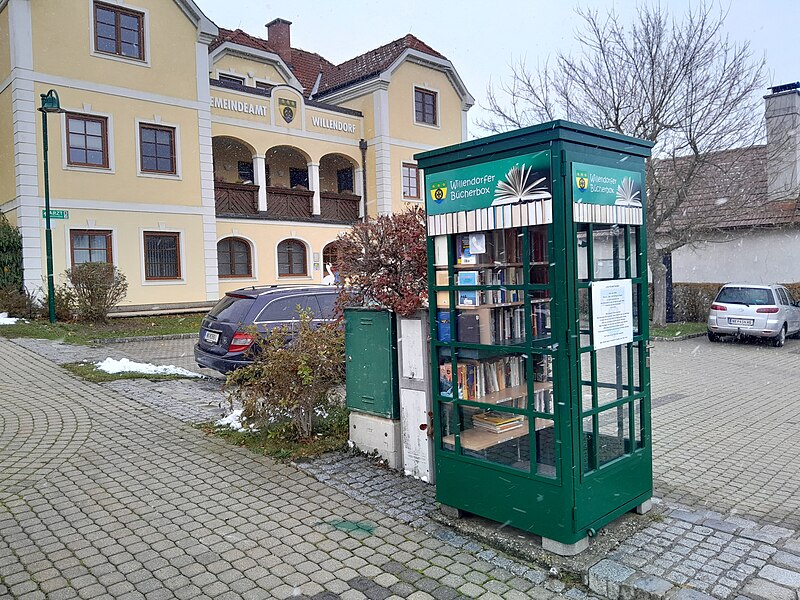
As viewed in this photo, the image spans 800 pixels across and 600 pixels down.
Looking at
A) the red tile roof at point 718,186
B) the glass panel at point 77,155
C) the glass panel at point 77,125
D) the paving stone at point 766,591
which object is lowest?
the paving stone at point 766,591

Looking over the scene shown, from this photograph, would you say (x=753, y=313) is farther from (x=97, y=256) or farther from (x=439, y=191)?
(x=97, y=256)

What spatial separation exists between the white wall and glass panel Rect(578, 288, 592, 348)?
57.6ft

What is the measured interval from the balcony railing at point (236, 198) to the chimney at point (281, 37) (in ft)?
32.4

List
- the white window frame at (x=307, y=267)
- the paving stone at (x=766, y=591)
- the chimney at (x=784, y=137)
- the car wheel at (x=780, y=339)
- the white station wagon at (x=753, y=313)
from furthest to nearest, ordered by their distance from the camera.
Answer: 1. the white window frame at (x=307, y=267)
2. the chimney at (x=784, y=137)
3. the car wheel at (x=780, y=339)
4. the white station wagon at (x=753, y=313)
5. the paving stone at (x=766, y=591)

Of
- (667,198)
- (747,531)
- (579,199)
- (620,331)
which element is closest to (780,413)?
(747,531)

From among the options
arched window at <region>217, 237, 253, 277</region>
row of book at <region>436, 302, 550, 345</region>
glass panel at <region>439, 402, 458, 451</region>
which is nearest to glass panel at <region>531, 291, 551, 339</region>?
row of book at <region>436, 302, 550, 345</region>

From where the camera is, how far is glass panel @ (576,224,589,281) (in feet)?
13.4

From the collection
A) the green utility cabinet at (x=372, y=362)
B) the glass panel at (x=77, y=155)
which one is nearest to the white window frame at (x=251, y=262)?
the glass panel at (x=77, y=155)

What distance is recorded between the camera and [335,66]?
31.4m

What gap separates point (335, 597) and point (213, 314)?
285 inches

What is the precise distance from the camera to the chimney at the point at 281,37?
1176 inches

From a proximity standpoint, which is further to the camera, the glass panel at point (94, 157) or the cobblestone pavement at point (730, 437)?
the glass panel at point (94, 157)

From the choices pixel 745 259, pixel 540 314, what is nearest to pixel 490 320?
pixel 540 314

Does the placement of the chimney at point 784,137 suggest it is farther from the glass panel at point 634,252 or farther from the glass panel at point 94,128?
the glass panel at point 94,128
